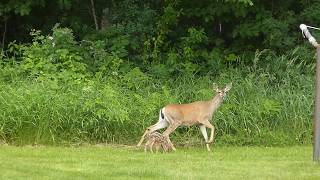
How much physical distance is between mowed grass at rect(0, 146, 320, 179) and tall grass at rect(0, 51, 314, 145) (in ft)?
2.21

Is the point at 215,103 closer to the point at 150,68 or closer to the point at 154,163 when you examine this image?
the point at 154,163

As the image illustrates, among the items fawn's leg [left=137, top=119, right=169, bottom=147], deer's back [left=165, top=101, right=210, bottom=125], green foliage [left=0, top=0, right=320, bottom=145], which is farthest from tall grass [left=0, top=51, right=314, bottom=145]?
deer's back [left=165, top=101, right=210, bottom=125]

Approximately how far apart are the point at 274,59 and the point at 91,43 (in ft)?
13.7

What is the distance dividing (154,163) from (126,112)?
2745mm

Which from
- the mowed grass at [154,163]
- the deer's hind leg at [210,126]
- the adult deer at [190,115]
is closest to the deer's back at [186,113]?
the adult deer at [190,115]

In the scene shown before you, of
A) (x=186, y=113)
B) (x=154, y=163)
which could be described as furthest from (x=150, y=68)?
(x=154, y=163)

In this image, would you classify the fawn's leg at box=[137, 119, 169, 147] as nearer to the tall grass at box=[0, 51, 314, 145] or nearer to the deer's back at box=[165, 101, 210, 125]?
the deer's back at box=[165, 101, 210, 125]

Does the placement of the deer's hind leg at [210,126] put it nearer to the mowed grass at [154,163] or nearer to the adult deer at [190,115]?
the adult deer at [190,115]

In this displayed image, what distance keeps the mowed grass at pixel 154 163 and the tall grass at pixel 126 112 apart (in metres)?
0.67

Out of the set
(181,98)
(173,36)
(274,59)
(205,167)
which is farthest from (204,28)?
(205,167)

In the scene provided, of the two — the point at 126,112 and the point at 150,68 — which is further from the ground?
the point at 150,68

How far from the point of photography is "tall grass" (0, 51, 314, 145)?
41.1 ft

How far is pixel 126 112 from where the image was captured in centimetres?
1280

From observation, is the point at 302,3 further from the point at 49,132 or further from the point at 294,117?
the point at 49,132
